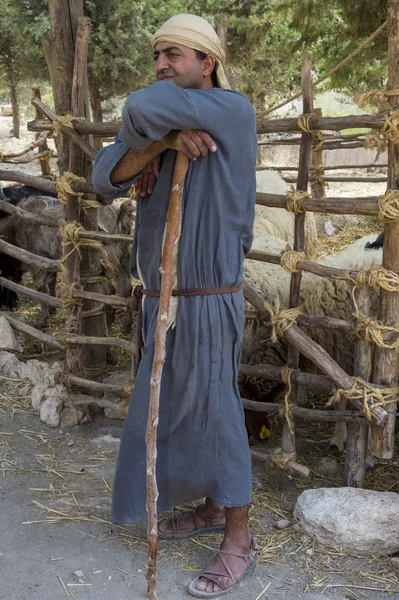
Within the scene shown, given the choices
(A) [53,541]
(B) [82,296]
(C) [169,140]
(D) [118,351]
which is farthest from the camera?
(D) [118,351]

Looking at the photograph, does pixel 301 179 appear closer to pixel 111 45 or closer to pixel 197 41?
pixel 197 41

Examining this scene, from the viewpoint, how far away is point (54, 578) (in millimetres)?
2809

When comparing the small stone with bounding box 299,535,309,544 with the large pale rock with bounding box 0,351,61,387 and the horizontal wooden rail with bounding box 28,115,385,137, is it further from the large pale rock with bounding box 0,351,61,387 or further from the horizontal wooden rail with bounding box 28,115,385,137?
the large pale rock with bounding box 0,351,61,387

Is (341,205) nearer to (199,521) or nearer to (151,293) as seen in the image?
(151,293)

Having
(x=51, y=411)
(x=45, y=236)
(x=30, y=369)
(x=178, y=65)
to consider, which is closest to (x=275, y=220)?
(x=45, y=236)

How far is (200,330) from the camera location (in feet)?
8.74

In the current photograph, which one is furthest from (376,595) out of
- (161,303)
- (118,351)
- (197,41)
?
(118,351)

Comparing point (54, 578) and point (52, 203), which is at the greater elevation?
point (52, 203)

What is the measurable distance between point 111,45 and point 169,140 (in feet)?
39.5

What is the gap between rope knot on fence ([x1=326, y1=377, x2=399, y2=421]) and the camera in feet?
10.4

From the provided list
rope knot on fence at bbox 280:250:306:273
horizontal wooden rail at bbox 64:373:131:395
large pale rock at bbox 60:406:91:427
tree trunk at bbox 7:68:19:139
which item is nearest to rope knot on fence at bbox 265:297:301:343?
rope knot on fence at bbox 280:250:306:273

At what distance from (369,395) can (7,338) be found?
3.39 metres

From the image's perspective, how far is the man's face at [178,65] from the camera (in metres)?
2.43

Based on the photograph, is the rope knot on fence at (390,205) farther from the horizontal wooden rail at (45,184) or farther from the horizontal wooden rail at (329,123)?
the horizontal wooden rail at (45,184)
